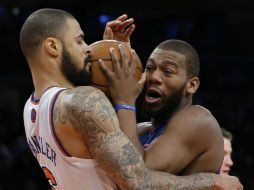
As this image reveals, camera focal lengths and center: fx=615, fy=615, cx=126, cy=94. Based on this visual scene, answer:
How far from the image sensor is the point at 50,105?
3078mm

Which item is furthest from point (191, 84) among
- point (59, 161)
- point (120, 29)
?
point (59, 161)

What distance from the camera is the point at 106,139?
2.92 meters

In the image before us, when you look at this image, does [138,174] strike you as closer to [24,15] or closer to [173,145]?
[173,145]

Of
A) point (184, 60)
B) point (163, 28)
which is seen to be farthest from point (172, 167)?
point (163, 28)

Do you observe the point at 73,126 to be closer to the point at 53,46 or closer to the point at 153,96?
the point at 53,46

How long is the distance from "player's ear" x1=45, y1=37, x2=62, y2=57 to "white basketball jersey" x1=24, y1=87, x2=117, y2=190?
7.5 inches

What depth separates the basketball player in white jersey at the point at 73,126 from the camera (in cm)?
292

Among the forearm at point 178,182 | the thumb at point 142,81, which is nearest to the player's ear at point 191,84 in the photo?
the thumb at point 142,81

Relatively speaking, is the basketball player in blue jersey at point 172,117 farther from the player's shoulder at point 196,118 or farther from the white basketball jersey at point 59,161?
the white basketball jersey at point 59,161

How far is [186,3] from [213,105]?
13.5ft

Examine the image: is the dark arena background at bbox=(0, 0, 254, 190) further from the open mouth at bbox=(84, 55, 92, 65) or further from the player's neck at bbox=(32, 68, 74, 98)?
the open mouth at bbox=(84, 55, 92, 65)

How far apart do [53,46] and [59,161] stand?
1.96 feet

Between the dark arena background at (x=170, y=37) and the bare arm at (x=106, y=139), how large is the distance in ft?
17.5

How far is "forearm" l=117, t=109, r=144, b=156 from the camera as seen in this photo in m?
3.10
